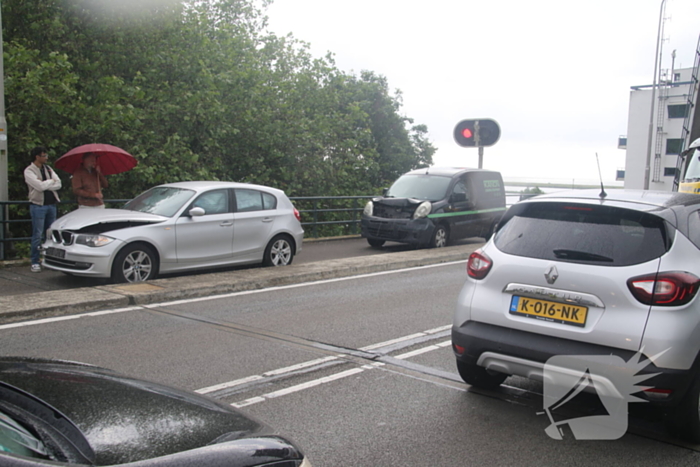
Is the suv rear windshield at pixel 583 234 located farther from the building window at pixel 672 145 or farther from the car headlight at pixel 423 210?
the building window at pixel 672 145

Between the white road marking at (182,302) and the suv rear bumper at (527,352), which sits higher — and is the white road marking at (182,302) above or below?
below

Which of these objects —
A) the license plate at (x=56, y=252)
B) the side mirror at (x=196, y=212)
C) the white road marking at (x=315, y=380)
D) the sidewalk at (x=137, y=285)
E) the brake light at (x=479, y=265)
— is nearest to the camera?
the brake light at (x=479, y=265)

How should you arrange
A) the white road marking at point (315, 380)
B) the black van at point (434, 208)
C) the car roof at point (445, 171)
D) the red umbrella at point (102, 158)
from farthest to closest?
the car roof at point (445, 171) → the black van at point (434, 208) → the red umbrella at point (102, 158) → the white road marking at point (315, 380)

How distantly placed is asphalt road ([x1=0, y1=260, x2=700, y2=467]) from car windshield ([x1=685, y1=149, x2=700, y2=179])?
7676 millimetres

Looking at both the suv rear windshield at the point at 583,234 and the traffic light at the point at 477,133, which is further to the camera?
the traffic light at the point at 477,133

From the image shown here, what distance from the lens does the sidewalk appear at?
7941 millimetres

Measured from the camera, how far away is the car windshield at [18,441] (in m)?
1.89

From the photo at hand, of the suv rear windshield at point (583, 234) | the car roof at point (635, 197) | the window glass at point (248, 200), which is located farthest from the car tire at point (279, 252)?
the car roof at point (635, 197)

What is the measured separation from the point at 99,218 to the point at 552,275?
24.0 ft

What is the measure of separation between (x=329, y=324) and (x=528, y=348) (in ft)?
11.4

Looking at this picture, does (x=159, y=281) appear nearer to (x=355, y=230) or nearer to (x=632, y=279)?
(x=632, y=279)

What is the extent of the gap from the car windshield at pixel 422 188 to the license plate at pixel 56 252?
8.11 meters

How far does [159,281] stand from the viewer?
9656 millimetres

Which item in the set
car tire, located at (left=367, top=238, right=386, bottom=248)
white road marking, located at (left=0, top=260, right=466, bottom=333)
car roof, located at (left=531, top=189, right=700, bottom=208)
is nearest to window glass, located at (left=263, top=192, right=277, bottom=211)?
white road marking, located at (left=0, top=260, right=466, bottom=333)
